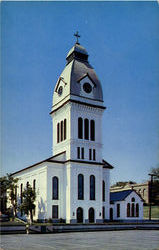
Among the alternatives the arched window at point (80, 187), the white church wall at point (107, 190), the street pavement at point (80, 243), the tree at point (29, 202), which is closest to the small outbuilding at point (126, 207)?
the white church wall at point (107, 190)

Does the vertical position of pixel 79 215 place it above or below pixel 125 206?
below

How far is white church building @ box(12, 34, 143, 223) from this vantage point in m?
46.2

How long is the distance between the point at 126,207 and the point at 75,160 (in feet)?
48.7

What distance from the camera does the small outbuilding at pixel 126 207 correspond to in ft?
177

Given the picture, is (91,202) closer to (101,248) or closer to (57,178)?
(57,178)

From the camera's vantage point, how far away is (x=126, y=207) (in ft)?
178

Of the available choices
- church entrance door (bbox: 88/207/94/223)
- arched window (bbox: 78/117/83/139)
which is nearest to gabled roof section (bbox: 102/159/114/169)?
arched window (bbox: 78/117/83/139)

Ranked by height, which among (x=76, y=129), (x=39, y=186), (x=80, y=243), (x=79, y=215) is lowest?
(x=79, y=215)

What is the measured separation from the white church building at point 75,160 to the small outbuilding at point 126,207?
13.0 ft

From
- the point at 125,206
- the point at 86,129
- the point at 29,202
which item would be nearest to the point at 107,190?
the point at 125,206

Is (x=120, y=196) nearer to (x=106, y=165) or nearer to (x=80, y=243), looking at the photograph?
(x=106, y=165)

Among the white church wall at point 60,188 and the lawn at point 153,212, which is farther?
the lawn at point 153,212

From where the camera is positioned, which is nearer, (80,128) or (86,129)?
(80,128)

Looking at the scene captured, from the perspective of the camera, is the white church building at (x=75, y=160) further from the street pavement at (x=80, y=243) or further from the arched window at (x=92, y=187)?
the street pavement at (x=80, y=243)
